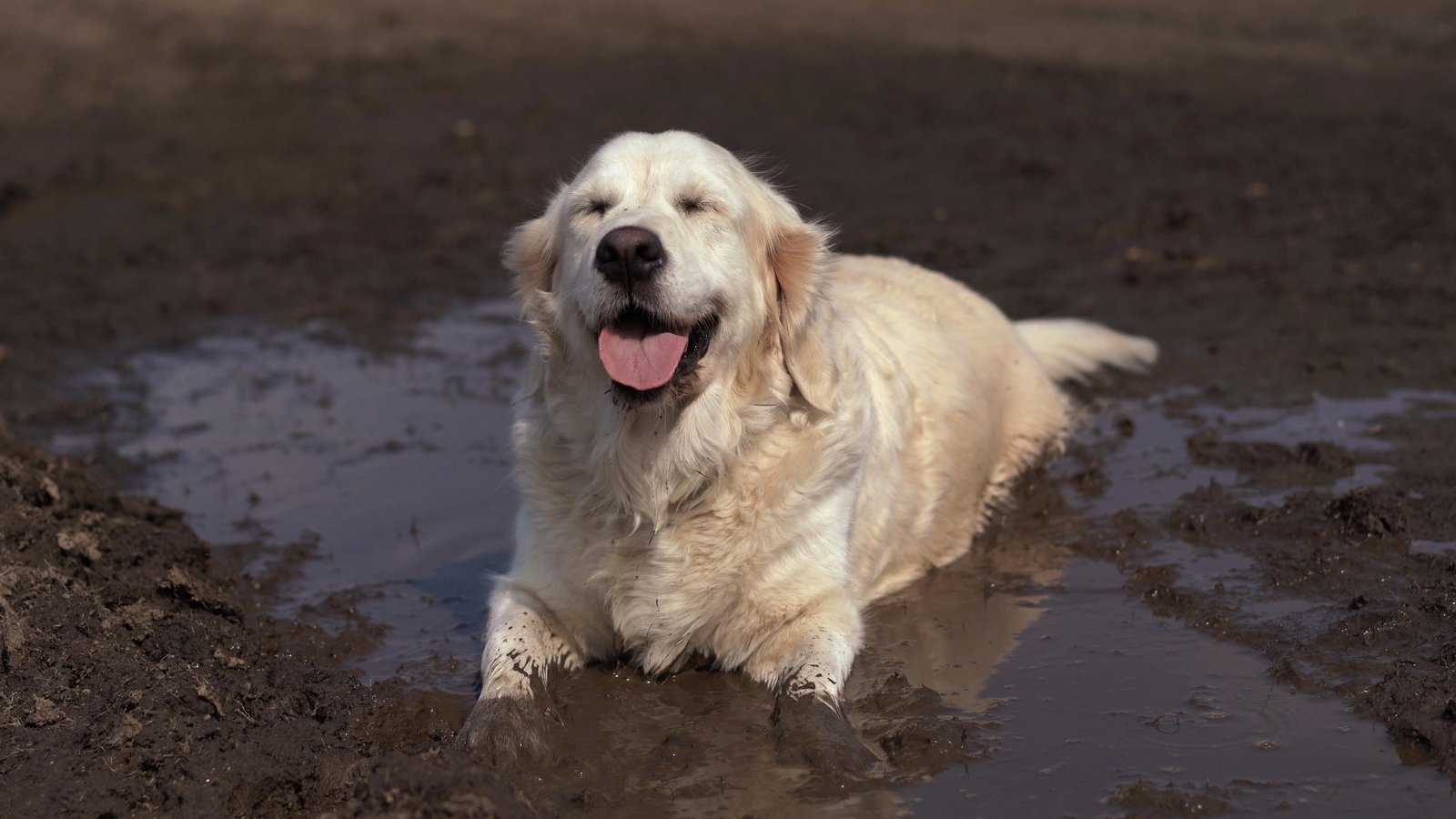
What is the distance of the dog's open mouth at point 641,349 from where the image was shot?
12.9ft

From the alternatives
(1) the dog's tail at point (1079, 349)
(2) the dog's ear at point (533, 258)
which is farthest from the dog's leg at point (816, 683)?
(1) the dog's tail at point (1079, 349)

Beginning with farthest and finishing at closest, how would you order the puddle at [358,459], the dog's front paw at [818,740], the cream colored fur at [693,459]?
the puddle at [358,459]
the cream colored fur at [693,459]
the dog's front paw at [818,740]

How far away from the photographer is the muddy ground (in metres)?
3.70

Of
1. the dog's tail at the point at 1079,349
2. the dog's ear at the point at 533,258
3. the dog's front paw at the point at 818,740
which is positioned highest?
the dog's ear at the point at 533,258

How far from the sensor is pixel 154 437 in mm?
6836

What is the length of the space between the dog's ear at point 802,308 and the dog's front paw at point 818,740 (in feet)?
3.13

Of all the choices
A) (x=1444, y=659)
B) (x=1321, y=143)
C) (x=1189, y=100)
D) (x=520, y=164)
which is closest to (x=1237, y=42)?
(x=1189, y=100)

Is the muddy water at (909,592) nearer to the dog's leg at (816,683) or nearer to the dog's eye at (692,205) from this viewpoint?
the dog's leg at (816,683)

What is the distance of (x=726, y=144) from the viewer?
479 inches

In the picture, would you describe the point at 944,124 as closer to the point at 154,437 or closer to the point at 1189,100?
the point at 1189,100

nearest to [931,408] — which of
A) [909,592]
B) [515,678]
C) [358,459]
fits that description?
[909,592]

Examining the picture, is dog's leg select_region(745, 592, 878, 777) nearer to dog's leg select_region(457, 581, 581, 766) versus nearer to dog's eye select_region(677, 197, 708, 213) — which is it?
dog's leg select_region(457, 581, 581, 766)

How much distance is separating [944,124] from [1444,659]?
9.10 meters

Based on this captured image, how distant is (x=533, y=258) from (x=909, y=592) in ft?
5.72
